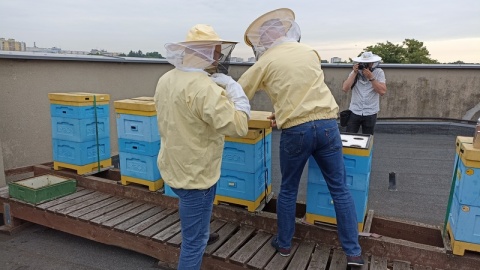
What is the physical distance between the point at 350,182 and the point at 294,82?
1.02 m

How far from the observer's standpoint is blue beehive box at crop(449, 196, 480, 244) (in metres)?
2.51

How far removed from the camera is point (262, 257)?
9.34ft

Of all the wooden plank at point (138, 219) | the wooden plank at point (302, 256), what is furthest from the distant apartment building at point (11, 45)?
the wooden plank at point (302, 256)

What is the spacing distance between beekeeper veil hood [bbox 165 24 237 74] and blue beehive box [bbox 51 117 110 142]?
2.49 metres

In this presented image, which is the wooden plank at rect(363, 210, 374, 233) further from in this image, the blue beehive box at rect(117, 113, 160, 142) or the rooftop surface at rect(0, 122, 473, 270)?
the blue beehive box at rect(117, 113, 160, 142)

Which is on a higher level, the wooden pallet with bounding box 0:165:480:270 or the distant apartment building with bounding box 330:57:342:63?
the distant apartment building with bounding box 330:57:342:63

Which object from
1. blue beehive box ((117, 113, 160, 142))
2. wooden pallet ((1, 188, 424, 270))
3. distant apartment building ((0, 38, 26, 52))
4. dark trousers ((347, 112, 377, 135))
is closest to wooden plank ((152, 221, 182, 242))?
wooden pallet ((1, 188, 424, 270))

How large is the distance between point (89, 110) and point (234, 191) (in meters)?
2.23

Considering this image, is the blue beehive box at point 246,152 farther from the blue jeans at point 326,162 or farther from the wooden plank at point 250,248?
the wooden plank at point 250,248

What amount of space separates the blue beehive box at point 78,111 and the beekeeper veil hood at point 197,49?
2.43m

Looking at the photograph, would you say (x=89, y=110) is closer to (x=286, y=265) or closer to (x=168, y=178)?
(x=168, y=178)

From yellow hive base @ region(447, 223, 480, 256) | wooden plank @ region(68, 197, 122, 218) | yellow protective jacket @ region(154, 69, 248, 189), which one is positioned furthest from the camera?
wooden plank @ region(68, 197, 122, 218)

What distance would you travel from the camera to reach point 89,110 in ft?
14.3

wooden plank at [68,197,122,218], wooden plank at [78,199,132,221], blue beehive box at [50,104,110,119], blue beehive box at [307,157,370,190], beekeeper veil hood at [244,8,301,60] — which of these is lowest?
wooden plank at [78,199,132,221]
